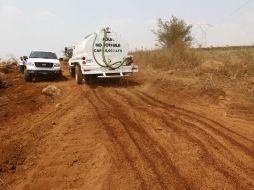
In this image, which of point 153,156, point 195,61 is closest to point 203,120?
point 153,156

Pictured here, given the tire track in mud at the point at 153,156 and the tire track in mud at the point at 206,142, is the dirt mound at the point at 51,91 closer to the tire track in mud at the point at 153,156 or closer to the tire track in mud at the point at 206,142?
the tire track in mud at the point at 206,142

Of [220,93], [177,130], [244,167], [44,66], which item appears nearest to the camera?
[244,167]

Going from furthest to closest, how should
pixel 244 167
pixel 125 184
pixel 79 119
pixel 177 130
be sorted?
1. pixel 79 119
2. pixel 177 130
3. pixel 244 167
4. pixel 125 184

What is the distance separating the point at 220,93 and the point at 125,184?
261 inches

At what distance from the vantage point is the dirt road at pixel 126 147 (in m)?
6.15

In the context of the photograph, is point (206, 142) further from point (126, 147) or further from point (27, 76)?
point (27, 76)

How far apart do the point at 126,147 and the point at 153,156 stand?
2.30 ft

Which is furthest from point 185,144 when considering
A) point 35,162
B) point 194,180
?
point 35,162

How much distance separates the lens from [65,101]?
12453mm

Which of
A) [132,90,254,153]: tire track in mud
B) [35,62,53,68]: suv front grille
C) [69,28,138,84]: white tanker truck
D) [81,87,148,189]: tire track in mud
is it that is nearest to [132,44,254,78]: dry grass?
[69,28,138,84]: white tanker truck

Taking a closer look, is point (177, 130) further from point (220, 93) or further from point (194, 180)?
point (220, 93)

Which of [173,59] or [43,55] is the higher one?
[43,55]

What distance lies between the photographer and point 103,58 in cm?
1572

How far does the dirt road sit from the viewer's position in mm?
6148
